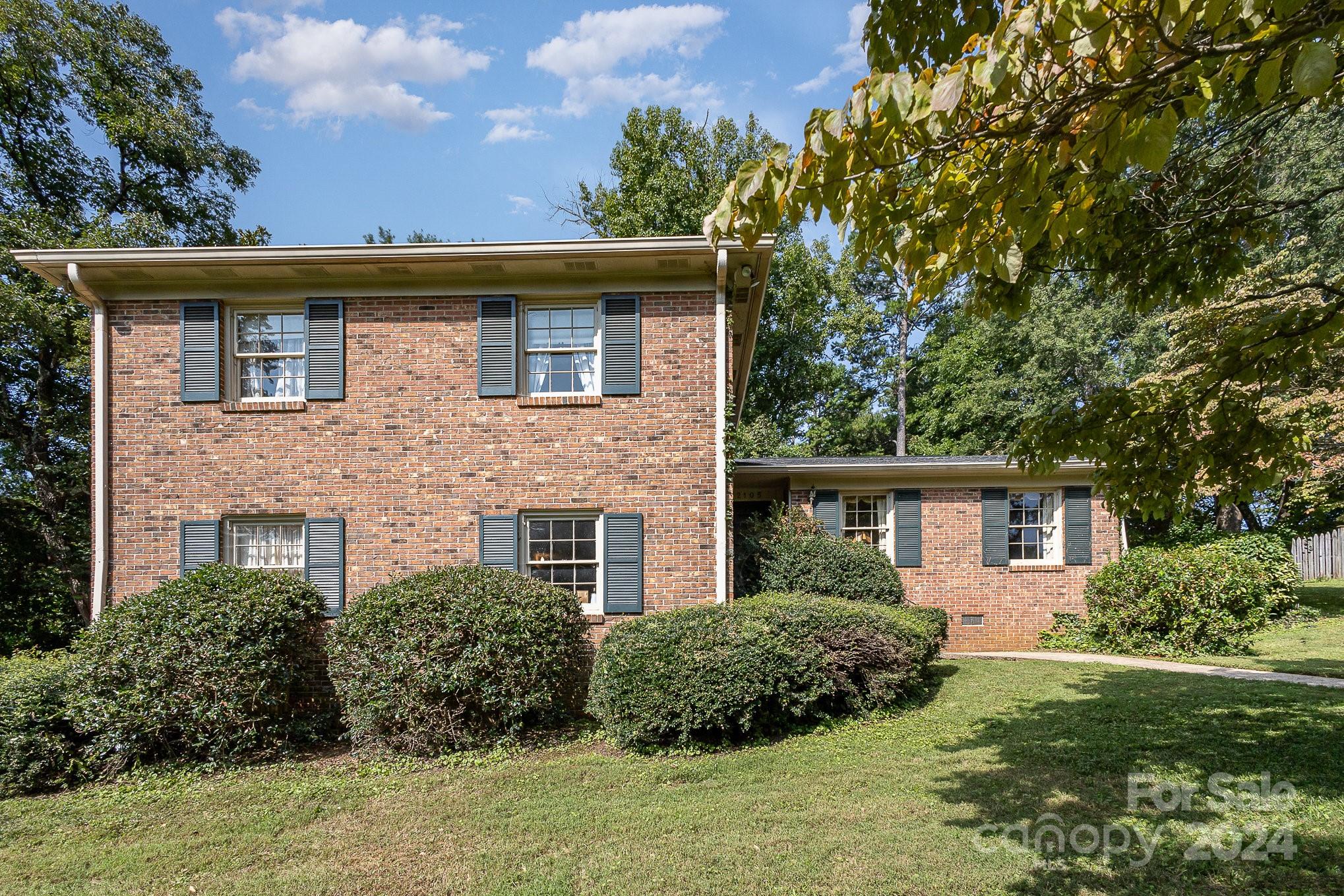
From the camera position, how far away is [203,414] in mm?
8586

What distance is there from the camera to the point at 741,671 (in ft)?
21.2

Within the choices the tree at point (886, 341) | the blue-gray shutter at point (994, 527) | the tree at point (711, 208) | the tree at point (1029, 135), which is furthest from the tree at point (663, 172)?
the tree at point (1029, 135)

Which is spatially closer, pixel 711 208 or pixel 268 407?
pixel 268 407

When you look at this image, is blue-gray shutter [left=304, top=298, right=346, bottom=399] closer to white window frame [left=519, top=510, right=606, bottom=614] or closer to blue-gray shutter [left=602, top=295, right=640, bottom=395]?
white window frame [left=519, top=510, right=606, bottom=614]

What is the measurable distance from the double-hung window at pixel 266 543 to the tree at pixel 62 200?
728 cm

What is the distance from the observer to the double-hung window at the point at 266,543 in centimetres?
865

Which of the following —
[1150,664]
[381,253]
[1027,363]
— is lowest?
[1150,664]

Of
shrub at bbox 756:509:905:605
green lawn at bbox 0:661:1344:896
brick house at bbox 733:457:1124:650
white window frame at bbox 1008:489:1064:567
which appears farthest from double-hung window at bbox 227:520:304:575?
white window frame at bbox 1008:489:1064:567

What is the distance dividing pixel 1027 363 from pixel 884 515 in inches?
601

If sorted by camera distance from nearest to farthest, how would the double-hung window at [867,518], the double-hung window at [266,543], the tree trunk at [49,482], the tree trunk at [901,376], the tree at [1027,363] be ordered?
the double-hung window at [266,543] → the double-hung window at [867,518] → the tree trunk at [49,482] → the tree at [1027,363] → the tree trunk at [901,376]

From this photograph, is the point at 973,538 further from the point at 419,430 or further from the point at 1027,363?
the point at 1027,363

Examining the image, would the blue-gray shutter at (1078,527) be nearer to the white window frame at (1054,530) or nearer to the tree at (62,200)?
the white window frame at (1054,530)

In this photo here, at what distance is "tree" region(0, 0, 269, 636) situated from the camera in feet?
42.9

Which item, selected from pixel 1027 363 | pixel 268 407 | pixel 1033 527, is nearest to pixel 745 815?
pixel 268 407
